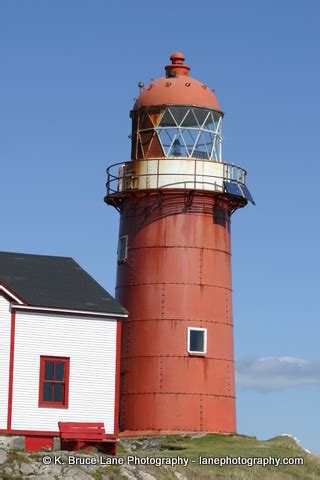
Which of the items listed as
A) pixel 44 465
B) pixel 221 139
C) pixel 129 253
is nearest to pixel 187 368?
pixel 129 253

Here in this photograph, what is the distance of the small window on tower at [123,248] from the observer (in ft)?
180

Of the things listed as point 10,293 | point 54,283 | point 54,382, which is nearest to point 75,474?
point 54,382

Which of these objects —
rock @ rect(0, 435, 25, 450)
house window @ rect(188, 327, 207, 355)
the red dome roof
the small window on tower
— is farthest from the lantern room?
rock @ rect(0, 435, 25, 450)

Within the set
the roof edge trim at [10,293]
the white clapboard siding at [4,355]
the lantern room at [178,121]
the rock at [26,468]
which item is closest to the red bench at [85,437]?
the white clapboard siding at [4,355]

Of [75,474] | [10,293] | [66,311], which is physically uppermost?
[10,293]

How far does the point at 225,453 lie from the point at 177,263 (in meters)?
9.24

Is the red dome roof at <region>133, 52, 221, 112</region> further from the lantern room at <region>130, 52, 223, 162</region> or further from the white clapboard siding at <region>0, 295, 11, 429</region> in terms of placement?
the white clapboard siding at <region>0, 295, 11, 429</region>

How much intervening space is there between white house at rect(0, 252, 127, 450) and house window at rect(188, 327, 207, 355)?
6.06 m

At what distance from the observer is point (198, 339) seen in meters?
53.1

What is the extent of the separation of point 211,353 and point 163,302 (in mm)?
2778

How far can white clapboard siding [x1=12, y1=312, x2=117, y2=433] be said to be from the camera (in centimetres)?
4547

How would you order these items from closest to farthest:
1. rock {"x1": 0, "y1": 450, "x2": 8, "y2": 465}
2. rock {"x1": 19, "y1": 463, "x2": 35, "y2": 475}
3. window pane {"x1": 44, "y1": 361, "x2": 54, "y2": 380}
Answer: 1. rock {"x1": 19, "y1": 463, "x2": 35, "y2": 475}
2. rock {"x1": 0, "y1": 450, "x2": 8, "y2": 465}
3. window pane {"x1": 44, "y1": 361, "x2": 54, "y2": 380}

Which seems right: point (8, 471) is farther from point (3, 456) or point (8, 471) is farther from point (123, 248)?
point (123, 248)

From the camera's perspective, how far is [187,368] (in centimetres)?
5275
